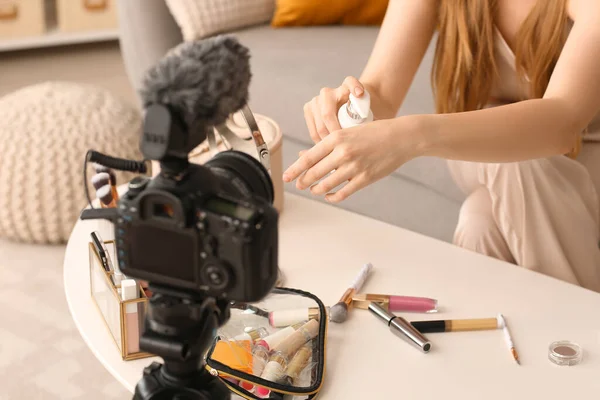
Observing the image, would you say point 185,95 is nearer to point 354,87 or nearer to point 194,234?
point 194,234

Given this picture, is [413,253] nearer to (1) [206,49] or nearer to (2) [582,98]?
(2) [582,98]

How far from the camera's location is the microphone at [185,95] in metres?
0.53

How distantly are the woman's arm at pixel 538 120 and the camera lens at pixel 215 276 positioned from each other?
0.40 meters

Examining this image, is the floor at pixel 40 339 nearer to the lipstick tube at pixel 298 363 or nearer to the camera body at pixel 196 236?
the lipstick tube at pixel 298 363

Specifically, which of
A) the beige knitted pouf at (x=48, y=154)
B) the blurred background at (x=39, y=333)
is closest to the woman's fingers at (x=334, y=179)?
the blurred background at (x=39, y=333)

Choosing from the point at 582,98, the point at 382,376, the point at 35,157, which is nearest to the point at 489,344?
the point at 382,376

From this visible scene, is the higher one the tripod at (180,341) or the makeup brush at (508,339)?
the tripod at (180,341)

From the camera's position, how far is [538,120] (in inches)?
40.6

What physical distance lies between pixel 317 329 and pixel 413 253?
245 mm

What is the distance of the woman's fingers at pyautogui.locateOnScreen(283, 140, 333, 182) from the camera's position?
0.88 metres

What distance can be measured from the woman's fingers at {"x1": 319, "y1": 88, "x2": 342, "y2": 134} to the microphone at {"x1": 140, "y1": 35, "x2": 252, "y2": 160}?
48 centimetres

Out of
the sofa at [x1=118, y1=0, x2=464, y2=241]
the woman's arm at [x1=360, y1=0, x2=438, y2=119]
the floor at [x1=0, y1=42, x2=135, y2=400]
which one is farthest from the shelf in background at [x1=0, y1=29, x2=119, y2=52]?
the woman's arm at [x1=360, y1=0, x2=438, y2=119]

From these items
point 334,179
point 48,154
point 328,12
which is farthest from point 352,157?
point 328,12

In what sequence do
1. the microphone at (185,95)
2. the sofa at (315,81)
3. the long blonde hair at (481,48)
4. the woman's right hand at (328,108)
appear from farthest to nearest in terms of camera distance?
the sofa at (315,81), the long blonde hair at (481,48), the woman's right hand at (328,108), the microphone at (185,95)
